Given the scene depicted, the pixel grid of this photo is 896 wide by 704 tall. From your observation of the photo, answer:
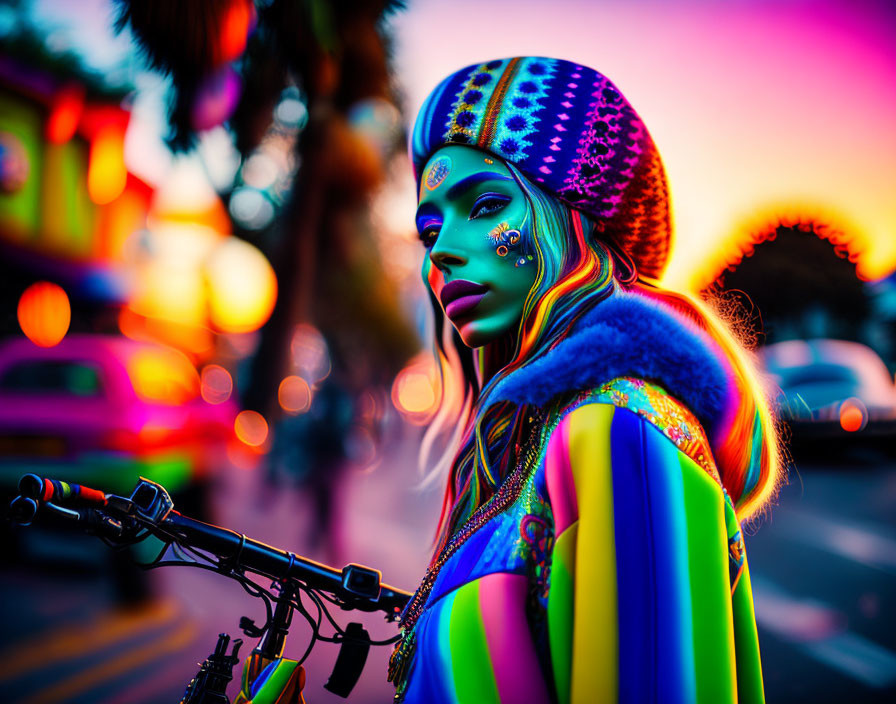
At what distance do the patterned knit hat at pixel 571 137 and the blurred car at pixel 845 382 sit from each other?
636 centimetres

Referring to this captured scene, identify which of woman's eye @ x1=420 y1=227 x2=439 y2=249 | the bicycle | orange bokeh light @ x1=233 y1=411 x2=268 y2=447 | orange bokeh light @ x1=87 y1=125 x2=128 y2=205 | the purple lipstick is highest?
orange bokeh light @ x1=87 y1=125 x2=128 y2=205

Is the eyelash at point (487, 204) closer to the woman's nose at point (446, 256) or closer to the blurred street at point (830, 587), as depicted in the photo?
the woman's nose at point (446, 256)

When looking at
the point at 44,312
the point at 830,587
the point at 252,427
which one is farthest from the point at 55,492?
the point at 44,312

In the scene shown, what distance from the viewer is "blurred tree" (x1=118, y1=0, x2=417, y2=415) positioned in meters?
2.54

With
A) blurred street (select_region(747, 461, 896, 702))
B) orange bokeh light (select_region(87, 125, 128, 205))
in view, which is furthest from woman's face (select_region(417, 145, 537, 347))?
orange bokeh light (select_region(87, 125, 128, 205))

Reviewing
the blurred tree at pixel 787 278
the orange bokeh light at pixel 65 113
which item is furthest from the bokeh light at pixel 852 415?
the orange bokeh light at pixel 65 113

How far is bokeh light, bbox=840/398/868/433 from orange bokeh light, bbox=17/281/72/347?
13952 mm

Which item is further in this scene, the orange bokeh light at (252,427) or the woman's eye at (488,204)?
the orange bokeh light at (252,427)

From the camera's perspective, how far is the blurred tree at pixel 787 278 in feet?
5.16

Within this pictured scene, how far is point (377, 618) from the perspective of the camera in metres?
4.43

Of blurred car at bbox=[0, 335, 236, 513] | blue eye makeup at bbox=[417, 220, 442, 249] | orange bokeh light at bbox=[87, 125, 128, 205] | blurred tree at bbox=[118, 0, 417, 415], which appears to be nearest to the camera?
blue eye makeup at bbox=[417, 220, 442, 249]

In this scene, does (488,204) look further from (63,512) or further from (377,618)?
(377,618)

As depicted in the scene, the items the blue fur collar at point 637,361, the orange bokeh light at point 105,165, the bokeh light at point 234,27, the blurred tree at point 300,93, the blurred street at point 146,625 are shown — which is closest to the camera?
the blue fur collar at point 637,361

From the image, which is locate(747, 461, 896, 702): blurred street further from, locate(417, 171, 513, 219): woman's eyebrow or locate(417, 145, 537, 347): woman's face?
locate(417, 171, 513, 219): woman's eyebrow
